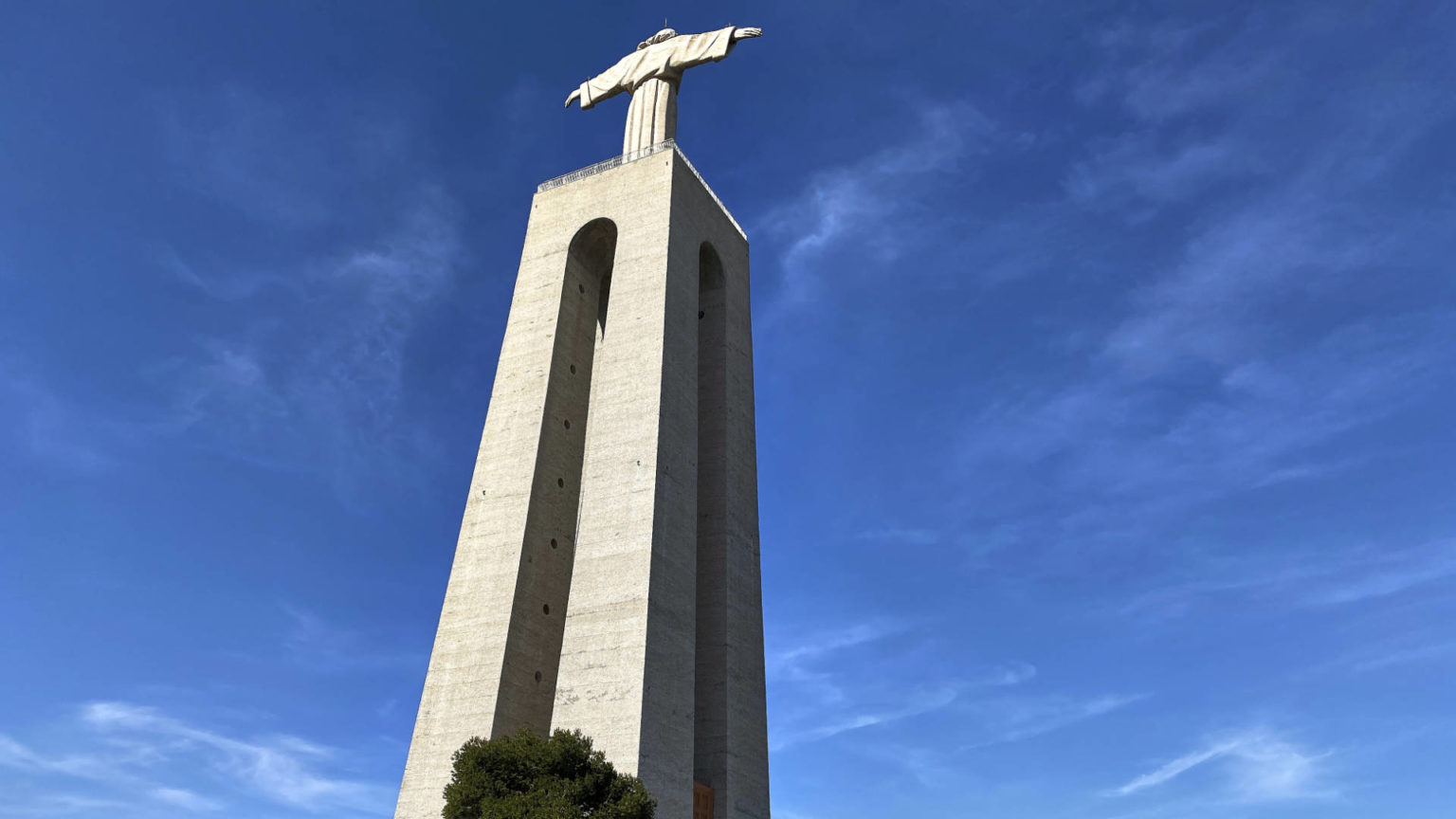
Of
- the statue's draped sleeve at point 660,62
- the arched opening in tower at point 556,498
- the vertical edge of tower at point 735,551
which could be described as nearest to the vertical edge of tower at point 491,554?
the arched opening in tower at point 556,498

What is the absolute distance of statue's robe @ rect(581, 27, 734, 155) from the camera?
37.4 meters

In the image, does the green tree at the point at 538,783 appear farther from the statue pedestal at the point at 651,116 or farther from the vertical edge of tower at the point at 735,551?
the statue pedestal at the point at 651,116

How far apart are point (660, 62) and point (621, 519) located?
19.8m

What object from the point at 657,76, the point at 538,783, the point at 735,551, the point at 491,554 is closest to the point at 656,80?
the point at 657,76

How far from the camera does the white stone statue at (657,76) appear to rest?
37.4 metres

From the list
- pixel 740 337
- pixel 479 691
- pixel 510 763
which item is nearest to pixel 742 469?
pixel 740 337

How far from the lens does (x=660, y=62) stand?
127ft

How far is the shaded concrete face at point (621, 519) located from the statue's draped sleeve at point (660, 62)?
5553 mm

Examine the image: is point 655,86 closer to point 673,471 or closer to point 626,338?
point 626,338

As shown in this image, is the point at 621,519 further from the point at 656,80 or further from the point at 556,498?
the point at 656,80

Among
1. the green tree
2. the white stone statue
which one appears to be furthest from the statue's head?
the green tree

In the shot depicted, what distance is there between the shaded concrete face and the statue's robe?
316 centimetres

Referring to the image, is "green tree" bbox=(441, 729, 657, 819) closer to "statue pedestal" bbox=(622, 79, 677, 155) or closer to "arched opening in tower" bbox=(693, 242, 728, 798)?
"arched opening in tower" bbox=(693, 242, 728, 798)

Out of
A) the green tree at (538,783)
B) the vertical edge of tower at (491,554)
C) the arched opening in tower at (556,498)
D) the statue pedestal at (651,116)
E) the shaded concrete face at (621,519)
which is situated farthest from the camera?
the statue pedestal at (651,116)
